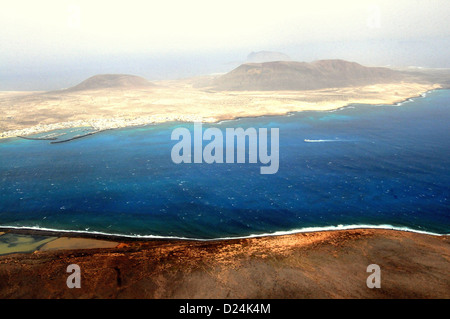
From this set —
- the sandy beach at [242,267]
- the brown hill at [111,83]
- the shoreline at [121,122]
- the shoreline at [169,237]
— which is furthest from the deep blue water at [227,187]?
the brown hill at [111,83]

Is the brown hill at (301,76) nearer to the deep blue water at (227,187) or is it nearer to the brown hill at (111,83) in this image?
the brown hill at (111,83)

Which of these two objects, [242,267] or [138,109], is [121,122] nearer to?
[138,109]

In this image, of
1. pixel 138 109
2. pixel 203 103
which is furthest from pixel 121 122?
pixel 203 103

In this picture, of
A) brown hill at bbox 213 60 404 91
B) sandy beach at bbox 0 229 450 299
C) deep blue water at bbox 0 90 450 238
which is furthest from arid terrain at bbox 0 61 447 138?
sandy beach at bbox 0 229 450 299

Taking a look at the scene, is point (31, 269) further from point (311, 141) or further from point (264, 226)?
point (311, 141)

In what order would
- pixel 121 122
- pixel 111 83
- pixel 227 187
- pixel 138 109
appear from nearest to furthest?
pixel 227 187, pixel 121 122, pixel 138 109, pixel 111 83

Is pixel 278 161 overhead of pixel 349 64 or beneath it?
beneath

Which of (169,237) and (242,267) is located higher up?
(169,237)
